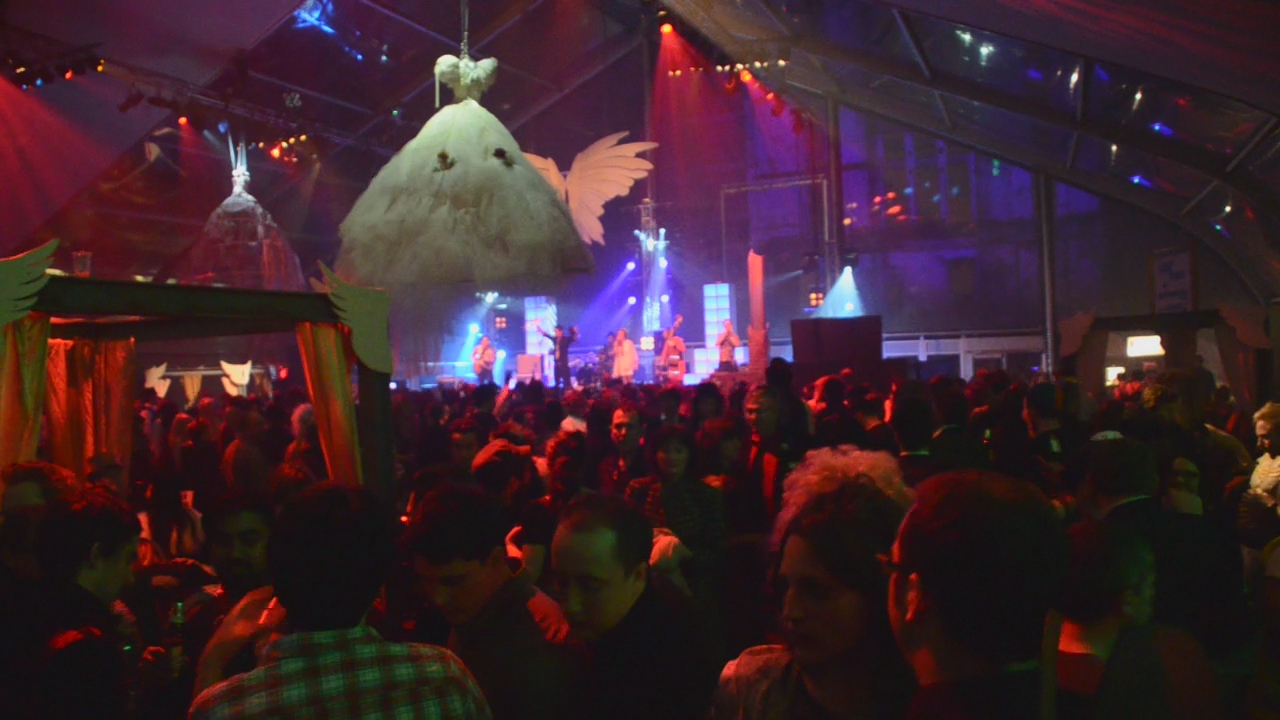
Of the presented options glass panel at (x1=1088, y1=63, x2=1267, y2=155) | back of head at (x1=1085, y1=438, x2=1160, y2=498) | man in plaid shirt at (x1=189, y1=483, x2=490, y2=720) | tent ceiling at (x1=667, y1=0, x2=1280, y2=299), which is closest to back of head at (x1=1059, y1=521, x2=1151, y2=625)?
back of head at (x1=1085, y1=438, x2=1160, y2=498)

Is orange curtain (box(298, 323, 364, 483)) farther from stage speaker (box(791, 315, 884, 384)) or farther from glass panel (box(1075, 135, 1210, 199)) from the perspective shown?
glass panel (box(1075, 135, 1210, 199))

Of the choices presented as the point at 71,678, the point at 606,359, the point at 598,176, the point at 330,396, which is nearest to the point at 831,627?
the point at 71,678

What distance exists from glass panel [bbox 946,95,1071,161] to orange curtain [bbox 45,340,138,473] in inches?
475

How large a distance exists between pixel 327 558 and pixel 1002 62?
11499mm

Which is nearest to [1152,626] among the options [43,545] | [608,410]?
[43,545]

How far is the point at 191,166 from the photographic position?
1508cm

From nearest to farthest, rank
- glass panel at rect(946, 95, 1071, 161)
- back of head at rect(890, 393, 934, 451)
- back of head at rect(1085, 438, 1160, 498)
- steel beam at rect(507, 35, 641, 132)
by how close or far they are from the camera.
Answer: back of head at rect(1085, 438, 1160, 498) < back of head at rect(890, 393, 934, 451) < glass panel at rect(946, 95, 1071, 161) < steel beam at rect(507, 35, 641, 132)

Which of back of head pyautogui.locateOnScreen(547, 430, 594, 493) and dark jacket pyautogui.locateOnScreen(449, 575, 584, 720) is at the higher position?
back of head pyautogui.locateOnScreen(547, 430, 594, 493)

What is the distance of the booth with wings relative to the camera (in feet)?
10.9

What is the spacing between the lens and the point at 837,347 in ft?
29.2

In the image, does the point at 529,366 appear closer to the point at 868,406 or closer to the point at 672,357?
the point at 672,357

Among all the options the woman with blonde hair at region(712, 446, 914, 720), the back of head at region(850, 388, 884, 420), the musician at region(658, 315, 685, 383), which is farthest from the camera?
the musician at region(658, 315, 685, 383)

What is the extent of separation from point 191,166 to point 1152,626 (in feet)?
54.3

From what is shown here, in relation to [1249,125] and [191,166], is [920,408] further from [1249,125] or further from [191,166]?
[191,166]
